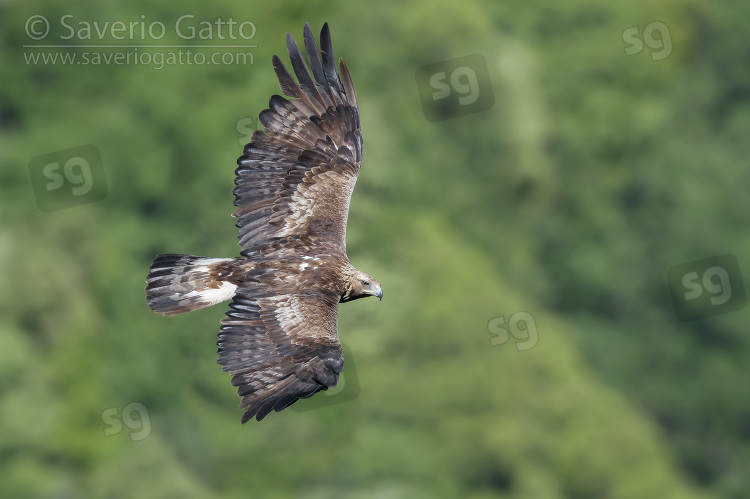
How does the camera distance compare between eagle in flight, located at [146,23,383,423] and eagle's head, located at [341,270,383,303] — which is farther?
eagle's head, located at [341,270,383,303]

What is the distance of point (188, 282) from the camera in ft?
74.7

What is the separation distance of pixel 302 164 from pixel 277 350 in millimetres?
3723

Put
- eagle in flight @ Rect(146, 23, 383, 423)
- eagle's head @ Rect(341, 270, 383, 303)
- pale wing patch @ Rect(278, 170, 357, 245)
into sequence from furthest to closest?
pale wing patch @ Rect(278, 170, 357, 245) → eagle's head @ Rect(341, 270, 383, 303) → eagle in flight @ Rect(146, 23, 383, 423)

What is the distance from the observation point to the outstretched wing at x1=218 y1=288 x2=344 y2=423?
2020 centimetres

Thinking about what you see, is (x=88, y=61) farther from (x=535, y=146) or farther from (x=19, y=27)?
(x=535, y=146)

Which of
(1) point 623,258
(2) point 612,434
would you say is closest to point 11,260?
(2) point 612,434

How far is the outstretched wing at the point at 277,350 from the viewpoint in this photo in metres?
20.2

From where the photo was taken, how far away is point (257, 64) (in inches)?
2694

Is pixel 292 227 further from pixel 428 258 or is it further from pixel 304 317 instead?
pixel 428 258

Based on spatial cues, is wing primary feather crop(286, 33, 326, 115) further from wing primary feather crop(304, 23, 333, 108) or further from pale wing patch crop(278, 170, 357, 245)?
pale wing patch crop(278, 170, 357, 245)

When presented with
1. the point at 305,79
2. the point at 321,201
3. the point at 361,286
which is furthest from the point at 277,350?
the point at 305,79

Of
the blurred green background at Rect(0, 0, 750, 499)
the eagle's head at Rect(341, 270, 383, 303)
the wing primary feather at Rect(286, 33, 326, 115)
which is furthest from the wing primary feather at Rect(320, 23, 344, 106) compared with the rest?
the blurred green background at Rect(0, 0, 750, 499)

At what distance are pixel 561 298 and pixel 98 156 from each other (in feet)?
90.3

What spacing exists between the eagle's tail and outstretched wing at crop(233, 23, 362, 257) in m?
0.48
